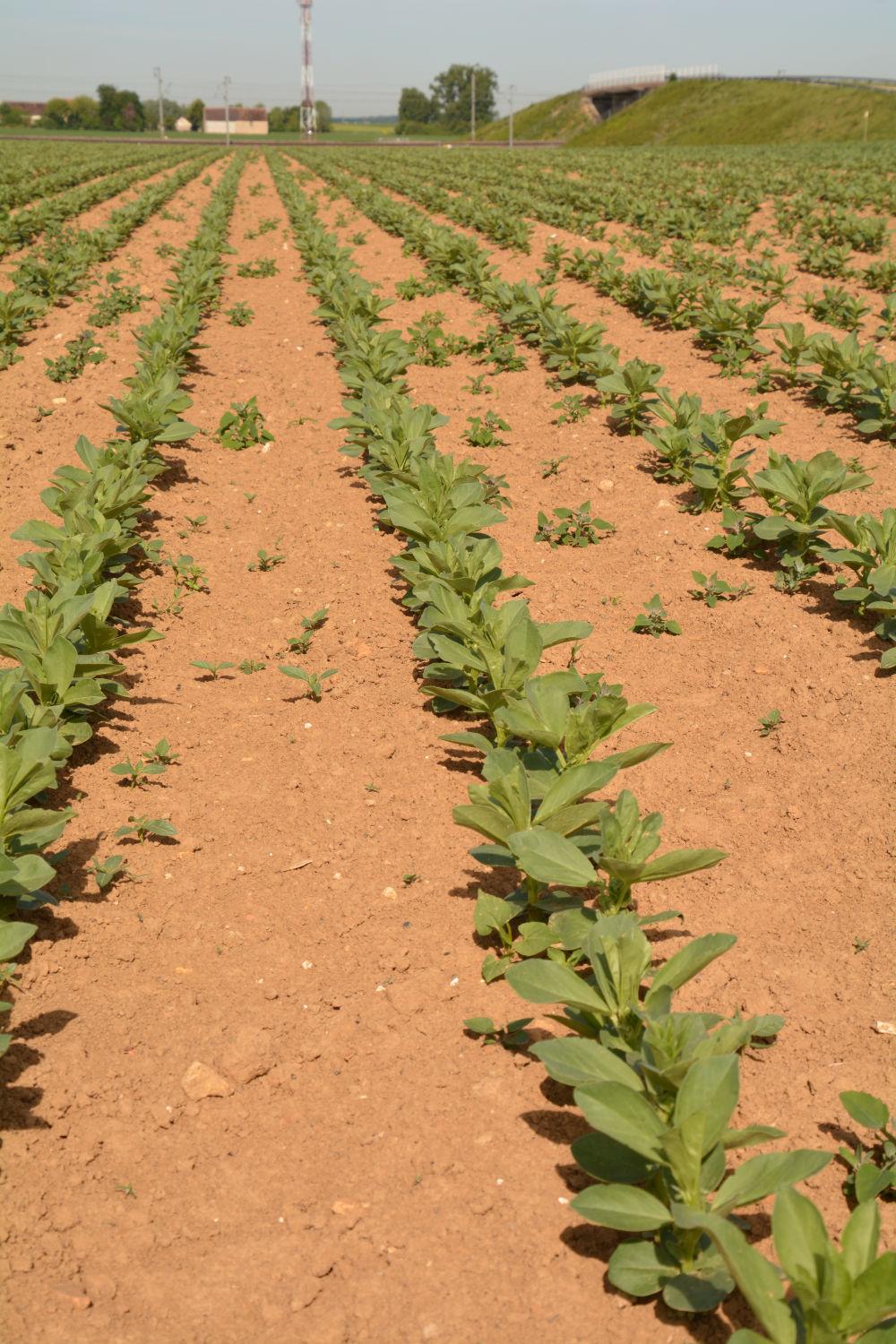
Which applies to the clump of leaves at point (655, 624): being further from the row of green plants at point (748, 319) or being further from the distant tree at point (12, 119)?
the distant tree at point (12, 119)

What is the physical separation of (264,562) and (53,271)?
29.8 ft

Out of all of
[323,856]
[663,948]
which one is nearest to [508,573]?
[323,856]

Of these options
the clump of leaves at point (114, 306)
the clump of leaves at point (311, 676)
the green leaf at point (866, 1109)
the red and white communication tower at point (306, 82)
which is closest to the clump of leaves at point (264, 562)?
the clump of leaves at point (311, 676)

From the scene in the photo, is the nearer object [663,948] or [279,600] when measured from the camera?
[663,948]

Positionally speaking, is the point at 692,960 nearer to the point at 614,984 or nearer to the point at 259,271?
the point at 614,984


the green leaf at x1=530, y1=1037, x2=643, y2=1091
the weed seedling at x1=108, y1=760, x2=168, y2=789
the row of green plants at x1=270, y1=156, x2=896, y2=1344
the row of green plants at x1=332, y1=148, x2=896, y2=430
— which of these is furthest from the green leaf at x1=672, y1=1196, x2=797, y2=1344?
the row of green plants at x1=332, y1=148, x2=896, y2=430

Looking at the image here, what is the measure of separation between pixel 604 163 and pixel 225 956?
3322cm

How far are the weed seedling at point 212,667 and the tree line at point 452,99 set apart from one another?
14295 centimetres

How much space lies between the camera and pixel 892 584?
4.82 metres

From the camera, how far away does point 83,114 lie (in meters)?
122

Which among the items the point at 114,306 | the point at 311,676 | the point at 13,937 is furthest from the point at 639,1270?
the point at 114,306

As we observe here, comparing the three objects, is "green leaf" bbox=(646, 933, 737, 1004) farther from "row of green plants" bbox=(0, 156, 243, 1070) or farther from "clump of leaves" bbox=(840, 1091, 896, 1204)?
"row of green plants" bbox=(0, 156, 243, 1070)

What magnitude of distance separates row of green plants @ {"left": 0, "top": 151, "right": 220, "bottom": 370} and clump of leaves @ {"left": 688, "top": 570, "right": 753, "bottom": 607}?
727 cm

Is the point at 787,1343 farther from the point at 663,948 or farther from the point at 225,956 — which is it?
the point at 225,956
